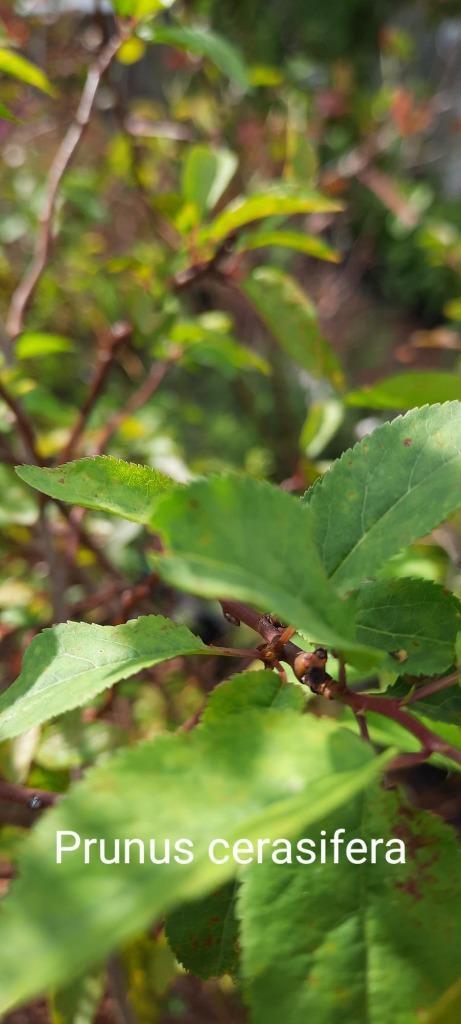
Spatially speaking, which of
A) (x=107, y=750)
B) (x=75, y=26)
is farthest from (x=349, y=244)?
(x=107, y=750)

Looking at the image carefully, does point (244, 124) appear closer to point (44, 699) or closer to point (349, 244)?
point (44, 699)

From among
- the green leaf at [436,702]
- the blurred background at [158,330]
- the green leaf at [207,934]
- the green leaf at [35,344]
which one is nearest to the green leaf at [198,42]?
the blurred background at [158,330]

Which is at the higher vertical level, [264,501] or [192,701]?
[264,501]

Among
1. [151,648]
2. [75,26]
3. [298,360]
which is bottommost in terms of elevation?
[298,360]

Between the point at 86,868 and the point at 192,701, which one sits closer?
the point at 86,868

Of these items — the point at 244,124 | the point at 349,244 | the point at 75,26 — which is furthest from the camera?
the point at 349,244

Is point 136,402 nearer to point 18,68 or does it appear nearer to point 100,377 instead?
point 100,377

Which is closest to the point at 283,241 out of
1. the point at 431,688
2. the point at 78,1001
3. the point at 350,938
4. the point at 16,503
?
the point at 16,503

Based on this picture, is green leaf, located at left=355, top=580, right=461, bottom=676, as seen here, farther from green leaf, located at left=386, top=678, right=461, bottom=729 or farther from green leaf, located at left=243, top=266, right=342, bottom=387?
green leaf, located at left=243, top=266, right=342, bottom=387
